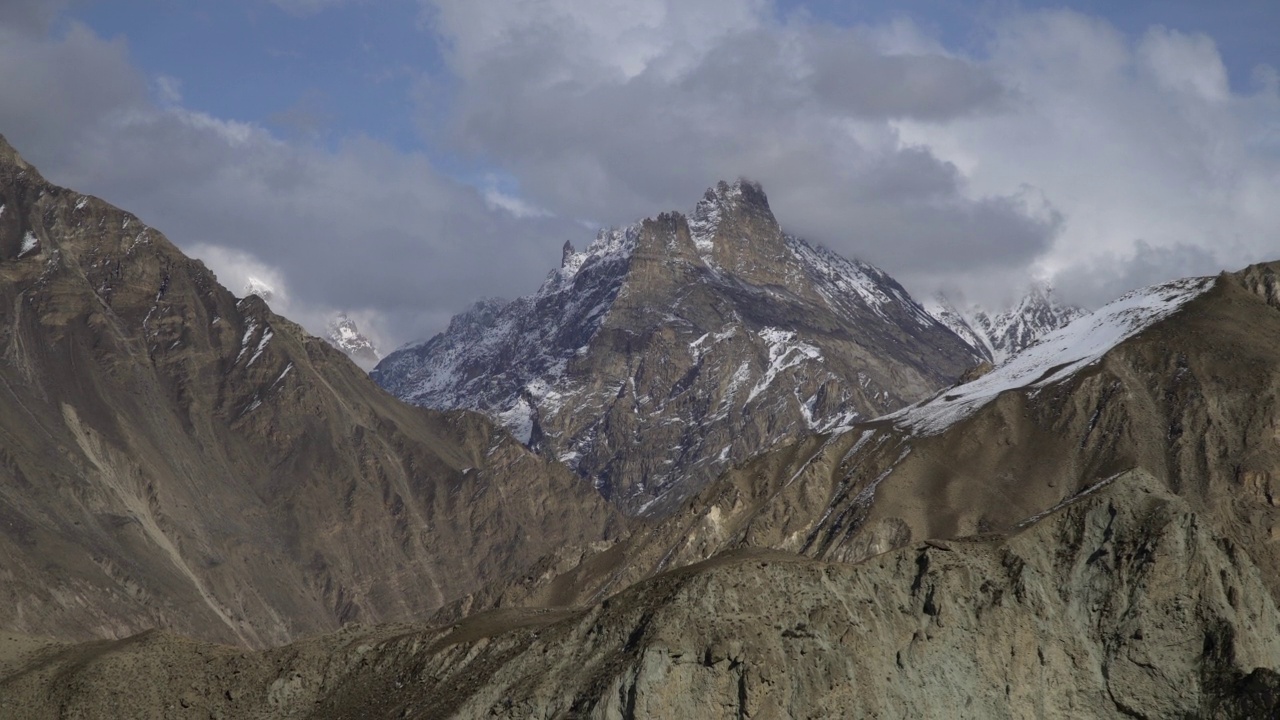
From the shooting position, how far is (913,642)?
94.3 meters

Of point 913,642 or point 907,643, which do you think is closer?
point 907,643

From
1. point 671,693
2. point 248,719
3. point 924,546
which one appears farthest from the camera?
point 248,719

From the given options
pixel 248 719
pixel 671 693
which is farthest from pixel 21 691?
pixel 671 693

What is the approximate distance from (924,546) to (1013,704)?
35.5 feet

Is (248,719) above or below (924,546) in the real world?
below

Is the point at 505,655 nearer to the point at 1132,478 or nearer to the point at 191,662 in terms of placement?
the point at 191,662

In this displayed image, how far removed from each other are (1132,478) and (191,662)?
61193 millimetres

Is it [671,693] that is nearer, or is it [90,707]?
[671,693]

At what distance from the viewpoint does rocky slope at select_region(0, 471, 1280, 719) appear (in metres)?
88.8

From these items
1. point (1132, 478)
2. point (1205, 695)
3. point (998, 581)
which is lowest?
point (1205, 695)

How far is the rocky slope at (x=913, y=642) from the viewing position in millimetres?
88812

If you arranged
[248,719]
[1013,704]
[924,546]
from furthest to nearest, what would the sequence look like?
[248,719]
[924,546]
[1013,704]

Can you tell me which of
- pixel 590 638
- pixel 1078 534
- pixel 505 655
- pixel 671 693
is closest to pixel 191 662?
pixel 505 655

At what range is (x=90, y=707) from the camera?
108m
